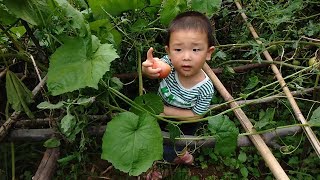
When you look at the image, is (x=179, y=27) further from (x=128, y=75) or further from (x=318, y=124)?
(x=318, y=124)

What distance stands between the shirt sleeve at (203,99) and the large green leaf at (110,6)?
1.64ft

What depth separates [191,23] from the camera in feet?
6.91

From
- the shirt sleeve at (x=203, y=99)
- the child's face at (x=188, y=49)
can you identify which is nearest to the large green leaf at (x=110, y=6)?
the child's face at (x=188, y=49)

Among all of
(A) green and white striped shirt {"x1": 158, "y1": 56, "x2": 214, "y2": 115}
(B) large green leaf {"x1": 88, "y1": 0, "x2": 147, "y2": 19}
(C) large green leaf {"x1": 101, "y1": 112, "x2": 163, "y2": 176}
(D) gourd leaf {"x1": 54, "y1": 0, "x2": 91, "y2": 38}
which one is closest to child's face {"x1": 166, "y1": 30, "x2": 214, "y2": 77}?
(A) green and white striped shirt {"x1": 158, "y1": 56, "x2": 214, "y2": 115}

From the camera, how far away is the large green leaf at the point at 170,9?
223 cm

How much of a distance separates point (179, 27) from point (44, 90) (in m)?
0.64

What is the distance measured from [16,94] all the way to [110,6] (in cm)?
56

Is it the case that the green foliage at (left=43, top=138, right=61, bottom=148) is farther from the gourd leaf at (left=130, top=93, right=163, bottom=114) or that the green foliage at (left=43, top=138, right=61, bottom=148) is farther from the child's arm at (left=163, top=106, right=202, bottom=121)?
the child's arm at (left=163, top=106, right=202, bottom=121)

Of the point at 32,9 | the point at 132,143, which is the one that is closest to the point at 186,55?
the point at 132,143

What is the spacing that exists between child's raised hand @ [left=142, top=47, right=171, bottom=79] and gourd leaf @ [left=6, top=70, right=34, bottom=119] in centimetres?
49

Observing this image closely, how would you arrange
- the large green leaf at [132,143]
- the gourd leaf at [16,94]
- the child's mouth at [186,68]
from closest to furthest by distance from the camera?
the large green leaf at [132,143] → the gourd leaf at [16,94] → the child's mouth at [186,68]

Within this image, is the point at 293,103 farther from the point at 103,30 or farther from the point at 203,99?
the point at 103,30

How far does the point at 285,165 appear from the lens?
110 inches

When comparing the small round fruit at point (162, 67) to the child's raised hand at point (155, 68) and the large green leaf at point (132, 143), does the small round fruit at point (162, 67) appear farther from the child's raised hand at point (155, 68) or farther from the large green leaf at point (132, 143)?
the large green leaf at point (132, 143)
